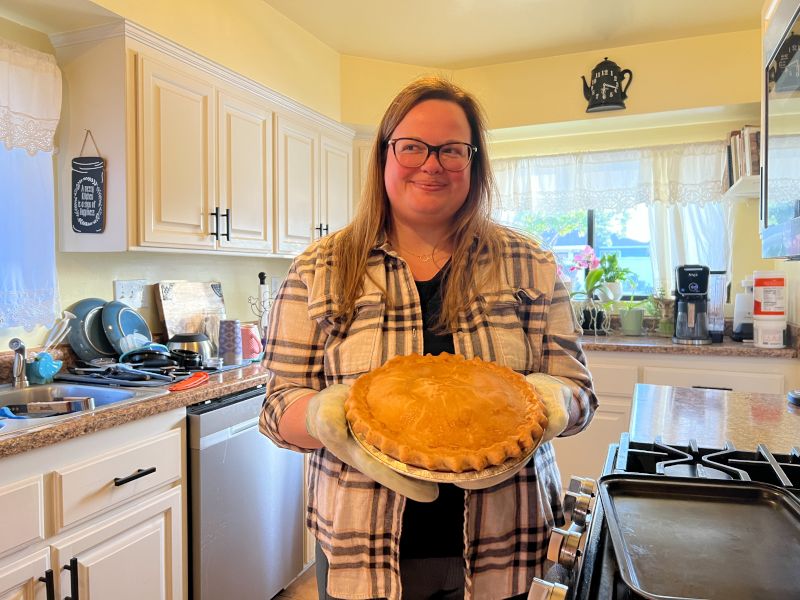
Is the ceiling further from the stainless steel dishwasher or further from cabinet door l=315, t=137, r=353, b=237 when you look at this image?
the stainless steel dishwasher

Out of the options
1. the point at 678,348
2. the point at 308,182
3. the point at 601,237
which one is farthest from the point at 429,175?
the point at 601,237

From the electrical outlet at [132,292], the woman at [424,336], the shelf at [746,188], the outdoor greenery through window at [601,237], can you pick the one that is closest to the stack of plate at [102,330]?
the electrical outlet at [132,292]

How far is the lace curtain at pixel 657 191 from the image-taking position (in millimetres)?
3281

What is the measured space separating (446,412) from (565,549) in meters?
0.27

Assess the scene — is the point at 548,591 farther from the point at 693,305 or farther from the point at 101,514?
the point at 693,305

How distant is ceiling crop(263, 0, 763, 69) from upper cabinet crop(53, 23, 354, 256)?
0.53 meters

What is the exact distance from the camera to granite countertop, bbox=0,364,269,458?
1.27 meters

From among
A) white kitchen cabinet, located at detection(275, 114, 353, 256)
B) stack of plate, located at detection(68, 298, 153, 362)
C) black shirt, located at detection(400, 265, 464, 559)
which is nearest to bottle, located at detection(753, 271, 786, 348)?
white kitchen cabinet, located at detection(275, 114, 353, 256)

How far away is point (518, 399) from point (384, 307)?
0.28 metres

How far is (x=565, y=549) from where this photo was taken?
63cm

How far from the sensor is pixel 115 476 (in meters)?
1.52

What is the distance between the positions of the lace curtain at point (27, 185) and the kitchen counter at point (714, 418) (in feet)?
6.55

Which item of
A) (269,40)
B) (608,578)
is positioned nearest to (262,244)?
(269,40)

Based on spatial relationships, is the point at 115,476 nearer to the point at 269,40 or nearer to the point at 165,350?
the point at 165,350
